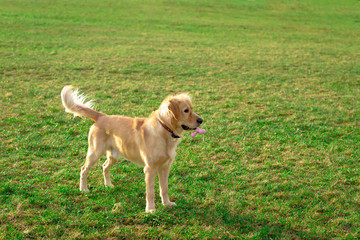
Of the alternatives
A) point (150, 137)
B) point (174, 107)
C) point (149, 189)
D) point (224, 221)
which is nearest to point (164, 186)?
point (149, 189)

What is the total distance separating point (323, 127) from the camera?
28.8ft

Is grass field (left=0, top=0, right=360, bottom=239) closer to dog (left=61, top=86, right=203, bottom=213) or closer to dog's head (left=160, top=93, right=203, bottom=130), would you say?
dog (left=61, top=86, right=203, bottom=213)

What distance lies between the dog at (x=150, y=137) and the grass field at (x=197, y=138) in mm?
508

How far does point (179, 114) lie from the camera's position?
5.05 metres

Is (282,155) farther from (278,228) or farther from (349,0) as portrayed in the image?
(349,0)

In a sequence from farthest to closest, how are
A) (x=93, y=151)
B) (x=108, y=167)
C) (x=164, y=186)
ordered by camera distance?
1. (x=108, y=167)
2. (x=93, y=151)
3. (x=164, y=186)

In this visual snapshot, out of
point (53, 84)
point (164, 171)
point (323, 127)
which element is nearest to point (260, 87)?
point (323, 127)

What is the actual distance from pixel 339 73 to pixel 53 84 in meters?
11.5

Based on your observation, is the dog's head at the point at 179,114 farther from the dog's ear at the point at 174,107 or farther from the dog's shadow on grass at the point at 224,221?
the dog's shadow on grass at the point at 224,221

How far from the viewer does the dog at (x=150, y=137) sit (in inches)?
200

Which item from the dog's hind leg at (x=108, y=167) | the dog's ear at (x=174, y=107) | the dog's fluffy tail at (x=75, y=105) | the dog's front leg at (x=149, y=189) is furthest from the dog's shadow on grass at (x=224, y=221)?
the dog's fluffy tail at (x=75, y=105)

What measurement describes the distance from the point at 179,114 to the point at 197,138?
10.3 ft

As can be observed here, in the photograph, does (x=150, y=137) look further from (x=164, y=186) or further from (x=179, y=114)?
(x=164, y=186)

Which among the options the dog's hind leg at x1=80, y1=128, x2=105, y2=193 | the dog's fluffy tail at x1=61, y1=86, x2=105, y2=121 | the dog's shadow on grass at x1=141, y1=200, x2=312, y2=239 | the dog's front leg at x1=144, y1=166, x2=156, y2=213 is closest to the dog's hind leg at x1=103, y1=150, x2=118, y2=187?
the dog's hind leg at x1=80, y1=128, x2=105, y2=193
